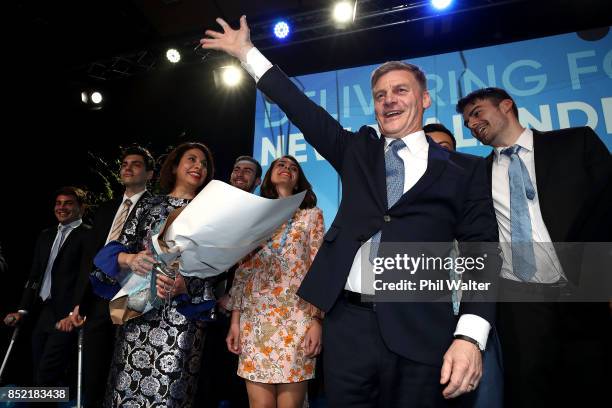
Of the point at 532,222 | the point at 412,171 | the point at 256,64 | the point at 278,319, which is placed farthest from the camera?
the point at 278,319

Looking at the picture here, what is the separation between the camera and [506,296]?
1.52m

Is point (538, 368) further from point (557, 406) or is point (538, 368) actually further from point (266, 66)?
point (266, 66)

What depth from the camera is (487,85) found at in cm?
386

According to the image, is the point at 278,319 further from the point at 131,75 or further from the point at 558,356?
the point at 131,75

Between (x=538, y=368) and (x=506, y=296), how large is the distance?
27 centimetres

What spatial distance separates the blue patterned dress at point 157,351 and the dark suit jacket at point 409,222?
864 mm

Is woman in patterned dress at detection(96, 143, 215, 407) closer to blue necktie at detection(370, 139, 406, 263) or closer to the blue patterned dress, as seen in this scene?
the blue patterned dress

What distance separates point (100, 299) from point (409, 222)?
2248 millimetres

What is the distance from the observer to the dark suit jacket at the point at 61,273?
3.15 meters

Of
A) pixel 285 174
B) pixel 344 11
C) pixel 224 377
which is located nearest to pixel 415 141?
pixel 285 174

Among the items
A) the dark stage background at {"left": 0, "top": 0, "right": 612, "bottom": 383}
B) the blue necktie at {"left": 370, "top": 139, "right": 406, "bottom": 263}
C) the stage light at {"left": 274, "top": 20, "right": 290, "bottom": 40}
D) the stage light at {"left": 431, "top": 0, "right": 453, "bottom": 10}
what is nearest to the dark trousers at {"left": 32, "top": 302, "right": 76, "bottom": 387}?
the dark stage background at {"left": 0, "top": 0, "right": 612, "bottom": 383}

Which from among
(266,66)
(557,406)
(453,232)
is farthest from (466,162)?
(557,406)

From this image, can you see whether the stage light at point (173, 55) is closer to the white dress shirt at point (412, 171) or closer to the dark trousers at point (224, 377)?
the dark trousers at point (224, 377)

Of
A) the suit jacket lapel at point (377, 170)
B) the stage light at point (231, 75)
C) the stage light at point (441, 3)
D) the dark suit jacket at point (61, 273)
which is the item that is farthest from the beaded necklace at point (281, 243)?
the stage light at point (231, 75)
